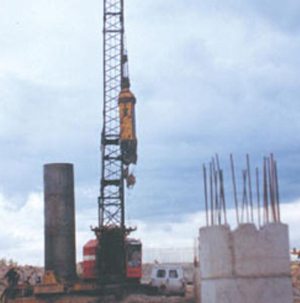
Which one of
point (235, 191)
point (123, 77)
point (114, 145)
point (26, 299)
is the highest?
point (123, 77)

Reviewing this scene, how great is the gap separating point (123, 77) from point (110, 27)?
383 cm

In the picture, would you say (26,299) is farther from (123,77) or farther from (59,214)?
(123,77)

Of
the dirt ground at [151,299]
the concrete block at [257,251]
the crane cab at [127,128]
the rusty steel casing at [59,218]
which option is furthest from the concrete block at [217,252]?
the crane cab at [127,128]

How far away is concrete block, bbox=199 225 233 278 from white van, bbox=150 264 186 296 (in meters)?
15.1

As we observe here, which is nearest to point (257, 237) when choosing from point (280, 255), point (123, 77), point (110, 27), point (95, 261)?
point (280, 255)

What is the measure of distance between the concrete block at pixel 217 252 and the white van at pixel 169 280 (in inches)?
596

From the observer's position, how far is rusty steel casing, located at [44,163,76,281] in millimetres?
26828

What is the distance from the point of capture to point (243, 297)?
1211 centimetres

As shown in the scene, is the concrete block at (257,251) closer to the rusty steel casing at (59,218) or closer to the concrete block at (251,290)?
the concrete block at (251,290)

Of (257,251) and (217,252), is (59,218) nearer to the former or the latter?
(217,252)

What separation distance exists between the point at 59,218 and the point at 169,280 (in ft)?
17.8

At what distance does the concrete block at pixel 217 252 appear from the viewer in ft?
39.8

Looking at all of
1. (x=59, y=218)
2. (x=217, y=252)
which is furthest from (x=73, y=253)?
(x=217, y=252)

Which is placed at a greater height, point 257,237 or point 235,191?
point 235,191
